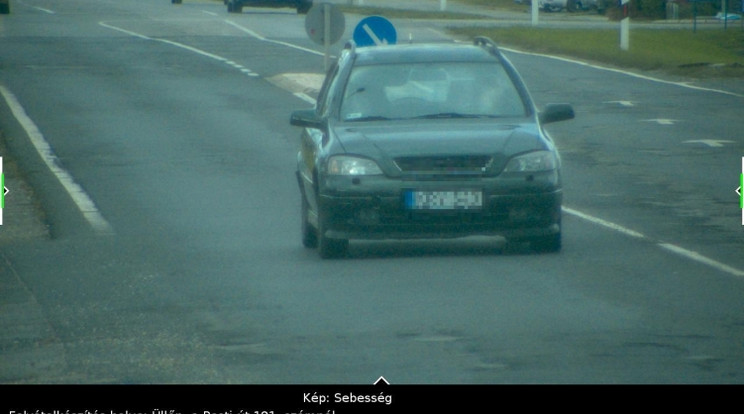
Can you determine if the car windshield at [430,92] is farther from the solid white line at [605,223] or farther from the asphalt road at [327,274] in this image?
the solid white line at [605,223]

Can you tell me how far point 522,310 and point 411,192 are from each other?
2.07 metres

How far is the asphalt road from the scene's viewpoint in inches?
296

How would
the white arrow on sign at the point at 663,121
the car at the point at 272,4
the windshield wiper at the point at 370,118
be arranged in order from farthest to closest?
the car at the point at 272,4
the white arrow on sign at the point at 663,121
the windshield wiper at the point at 370,118

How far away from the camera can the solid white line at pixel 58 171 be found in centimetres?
1400

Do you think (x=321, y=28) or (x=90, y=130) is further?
(x=321, y=28)

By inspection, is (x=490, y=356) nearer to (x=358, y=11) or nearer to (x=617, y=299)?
(x=617, y=299)

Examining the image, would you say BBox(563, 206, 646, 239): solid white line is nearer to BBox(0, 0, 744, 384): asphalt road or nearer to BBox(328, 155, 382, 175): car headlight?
BBox(0, 0, 744, 384): asphalt road

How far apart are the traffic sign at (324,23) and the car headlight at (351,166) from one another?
622 inches

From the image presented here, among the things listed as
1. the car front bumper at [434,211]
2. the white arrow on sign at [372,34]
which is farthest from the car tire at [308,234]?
the white arrow on sign at [372,34]

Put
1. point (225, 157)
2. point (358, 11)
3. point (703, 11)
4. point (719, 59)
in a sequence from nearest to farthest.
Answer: point (225, 157), point (719, 59), point (358, 11), point (703, 11)

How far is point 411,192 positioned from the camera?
35.4 feet

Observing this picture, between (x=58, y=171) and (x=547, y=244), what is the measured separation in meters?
8.51

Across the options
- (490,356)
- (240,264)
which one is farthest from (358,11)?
(490,356)

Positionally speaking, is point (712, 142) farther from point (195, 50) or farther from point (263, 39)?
point (263, 39)
